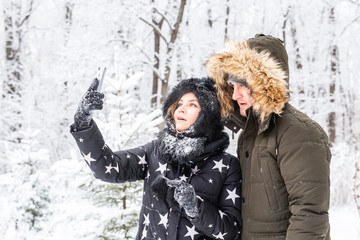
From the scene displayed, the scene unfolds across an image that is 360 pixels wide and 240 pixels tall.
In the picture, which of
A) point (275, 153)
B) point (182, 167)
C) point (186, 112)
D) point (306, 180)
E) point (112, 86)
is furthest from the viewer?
point (112, 86)

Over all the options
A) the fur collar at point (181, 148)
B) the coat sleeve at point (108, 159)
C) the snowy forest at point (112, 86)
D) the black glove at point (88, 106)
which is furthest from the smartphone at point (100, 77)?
the snowy forest at point (112, 86)

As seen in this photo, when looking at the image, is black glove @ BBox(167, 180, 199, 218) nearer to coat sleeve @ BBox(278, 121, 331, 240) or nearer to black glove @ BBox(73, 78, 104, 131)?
coat sleeve @ BBox(278, 121, 331, 240)

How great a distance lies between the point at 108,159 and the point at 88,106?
454 millimetres

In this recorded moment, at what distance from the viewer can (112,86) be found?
11.7 ft

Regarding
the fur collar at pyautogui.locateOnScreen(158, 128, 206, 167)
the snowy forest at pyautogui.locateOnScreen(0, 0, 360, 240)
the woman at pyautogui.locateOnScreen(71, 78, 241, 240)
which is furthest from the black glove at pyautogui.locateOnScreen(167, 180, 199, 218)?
the snowy forest at pyautogui.locateOnScreen(0, 0, 360, 240)

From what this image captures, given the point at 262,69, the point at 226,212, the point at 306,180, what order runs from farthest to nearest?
the point at 226,212, the point at 262,69, the point at 306,180

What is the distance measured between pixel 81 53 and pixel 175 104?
893cm

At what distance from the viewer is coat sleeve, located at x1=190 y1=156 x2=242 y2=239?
2.05m

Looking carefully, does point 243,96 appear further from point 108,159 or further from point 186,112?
point 108,159

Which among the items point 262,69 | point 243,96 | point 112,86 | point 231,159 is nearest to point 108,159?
point 231,159

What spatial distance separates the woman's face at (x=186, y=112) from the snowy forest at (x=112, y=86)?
0.60 meters

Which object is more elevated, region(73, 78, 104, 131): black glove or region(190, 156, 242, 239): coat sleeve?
region(73, 78, 104, 131): black glove

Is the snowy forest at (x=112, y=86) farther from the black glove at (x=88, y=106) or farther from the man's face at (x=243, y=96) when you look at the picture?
the black glove at (x=88, y=106)

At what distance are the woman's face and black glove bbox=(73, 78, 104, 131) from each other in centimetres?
62
